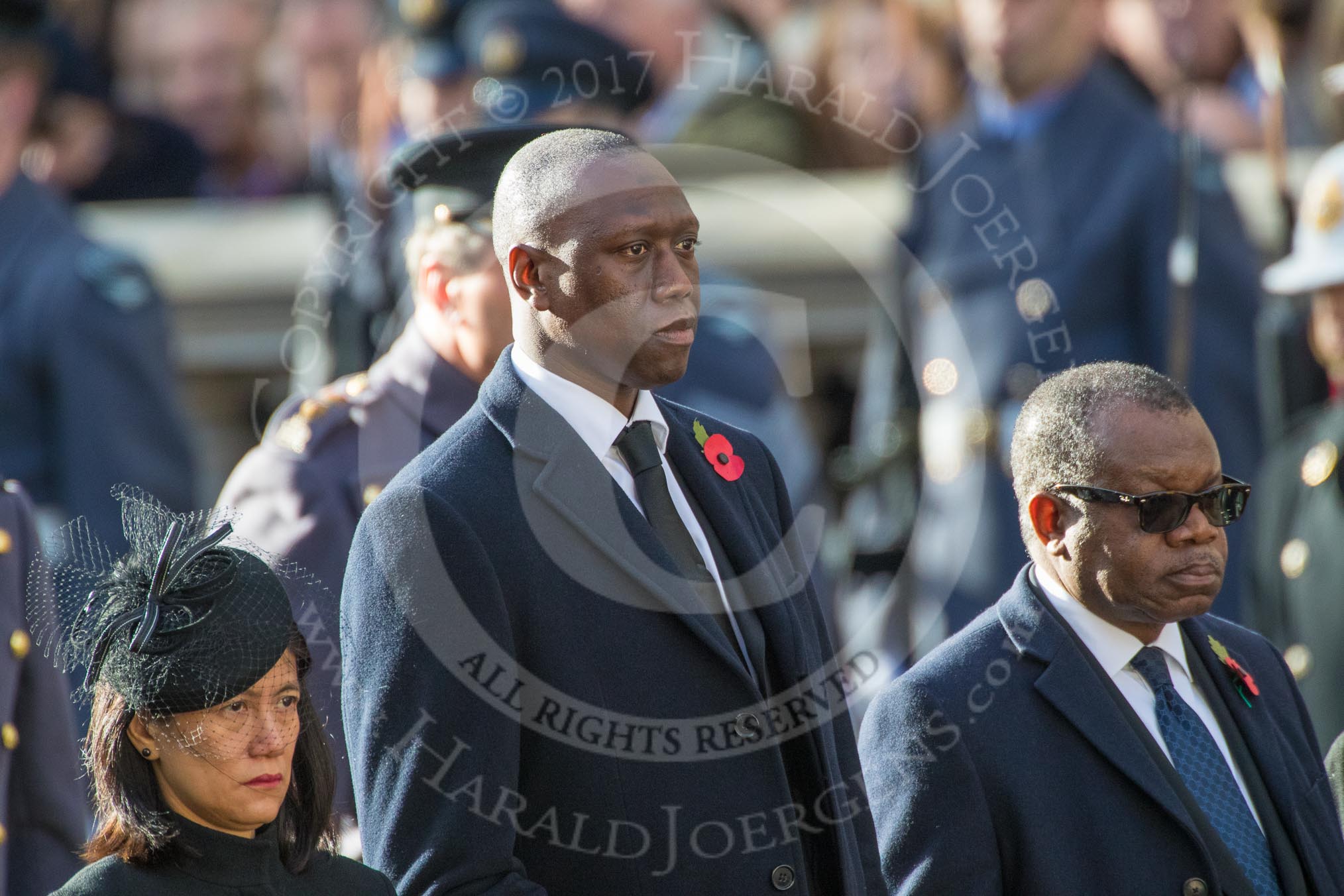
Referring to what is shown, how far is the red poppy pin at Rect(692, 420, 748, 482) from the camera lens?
3.17m

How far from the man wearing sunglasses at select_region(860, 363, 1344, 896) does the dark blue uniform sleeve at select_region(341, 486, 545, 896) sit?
0.67 meters

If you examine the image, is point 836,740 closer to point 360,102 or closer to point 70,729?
point 70,729

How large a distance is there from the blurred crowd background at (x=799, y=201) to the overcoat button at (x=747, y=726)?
1917 millimetres

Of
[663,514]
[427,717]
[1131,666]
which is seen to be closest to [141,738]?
[427,717]

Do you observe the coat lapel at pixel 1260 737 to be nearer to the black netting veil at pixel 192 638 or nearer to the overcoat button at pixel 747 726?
the overcoat button at pixel 747 726

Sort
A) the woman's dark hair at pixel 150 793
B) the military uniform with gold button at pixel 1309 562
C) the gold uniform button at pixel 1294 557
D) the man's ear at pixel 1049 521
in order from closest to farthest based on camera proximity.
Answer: the woman's dark hair at pixel 150 793 → the man's ear at pixel 1049 521 → the military uniform with gold button at pixel 1309 562 → the gold uniform button at pixel 1294 557

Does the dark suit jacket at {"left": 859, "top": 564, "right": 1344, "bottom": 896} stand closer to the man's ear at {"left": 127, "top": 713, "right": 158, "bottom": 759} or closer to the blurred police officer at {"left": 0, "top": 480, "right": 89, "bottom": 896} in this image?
the man's ear at {"left": 127, "top": 713, "right": 158, "bottom": 759}

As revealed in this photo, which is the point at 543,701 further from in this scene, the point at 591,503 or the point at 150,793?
the point at 150,793

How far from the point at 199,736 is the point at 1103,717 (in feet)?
4.38

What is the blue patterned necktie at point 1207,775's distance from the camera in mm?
3158

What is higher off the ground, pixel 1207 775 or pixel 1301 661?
pixel 1301 661

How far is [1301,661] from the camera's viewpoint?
4.90m

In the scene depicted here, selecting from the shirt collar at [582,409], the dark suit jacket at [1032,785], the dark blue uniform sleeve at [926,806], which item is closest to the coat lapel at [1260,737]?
the dark suit jacket at [1032,785]

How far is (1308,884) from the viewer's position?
318 cm
